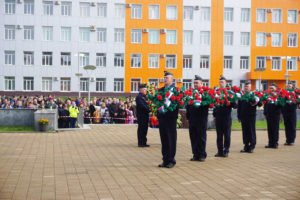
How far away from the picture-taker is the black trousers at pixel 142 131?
16312 millimetres

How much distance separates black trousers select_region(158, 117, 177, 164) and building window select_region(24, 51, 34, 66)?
4278 centimetres

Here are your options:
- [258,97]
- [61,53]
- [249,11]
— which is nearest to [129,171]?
[258,97]

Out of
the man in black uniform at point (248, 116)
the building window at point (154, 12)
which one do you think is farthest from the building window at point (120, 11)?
the man in black uniform at point (248, 116)

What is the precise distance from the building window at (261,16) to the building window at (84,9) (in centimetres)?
1815

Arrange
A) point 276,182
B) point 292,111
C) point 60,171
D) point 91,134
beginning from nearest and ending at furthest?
point 276,182 < point 60,171 < point 292,111 < point 91,134

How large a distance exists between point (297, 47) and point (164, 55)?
14.9 meters

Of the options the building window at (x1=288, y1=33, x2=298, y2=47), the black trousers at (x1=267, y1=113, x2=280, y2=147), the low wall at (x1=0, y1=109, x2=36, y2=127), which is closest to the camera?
the black trousers at (x1=267, y1=113, x2=280, y2=147)

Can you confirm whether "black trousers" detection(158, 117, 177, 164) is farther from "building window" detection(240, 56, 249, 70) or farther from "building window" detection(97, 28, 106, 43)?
"building window" detection(240, 56, 249, 70)

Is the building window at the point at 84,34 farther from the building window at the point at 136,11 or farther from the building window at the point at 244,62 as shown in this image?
the building window at the point at 244,62

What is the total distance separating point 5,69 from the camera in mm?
52375

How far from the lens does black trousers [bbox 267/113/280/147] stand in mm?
16297

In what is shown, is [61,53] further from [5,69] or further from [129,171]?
[129,171]

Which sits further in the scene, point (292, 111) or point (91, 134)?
point (91, 134)

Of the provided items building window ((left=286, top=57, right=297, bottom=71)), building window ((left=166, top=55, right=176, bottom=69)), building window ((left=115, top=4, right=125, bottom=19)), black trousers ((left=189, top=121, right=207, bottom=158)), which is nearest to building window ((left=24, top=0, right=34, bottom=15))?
building window ((left=115, top=4, right=125, bottom=19))
